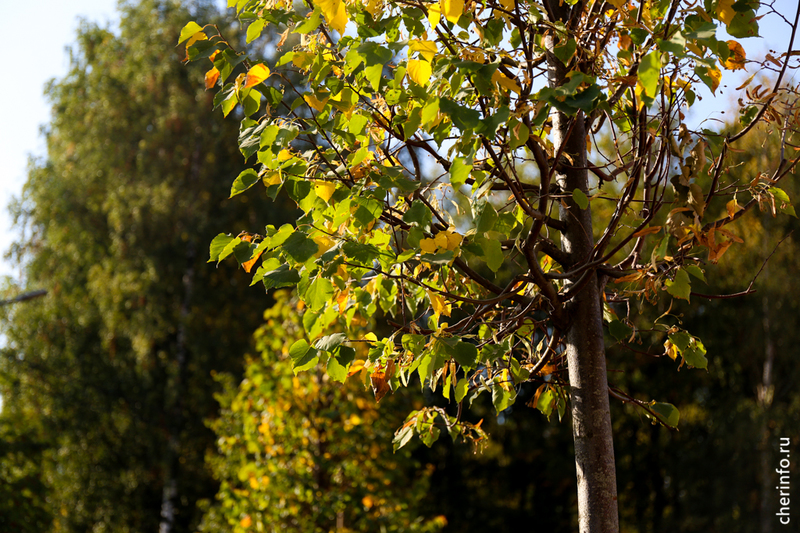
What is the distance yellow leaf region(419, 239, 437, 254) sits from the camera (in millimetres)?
1403

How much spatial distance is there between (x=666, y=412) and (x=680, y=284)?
1.61 feet

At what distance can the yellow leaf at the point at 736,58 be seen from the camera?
4.82 ft

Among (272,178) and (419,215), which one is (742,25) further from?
(272,178)

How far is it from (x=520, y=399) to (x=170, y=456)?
5.56 m

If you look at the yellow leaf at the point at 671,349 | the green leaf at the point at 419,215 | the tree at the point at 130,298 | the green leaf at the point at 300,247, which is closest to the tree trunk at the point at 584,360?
the yellow leaf at the point at 671,349

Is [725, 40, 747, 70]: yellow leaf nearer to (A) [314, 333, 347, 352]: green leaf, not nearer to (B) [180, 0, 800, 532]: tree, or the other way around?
(B) [180, 0, 800, 532]: tree

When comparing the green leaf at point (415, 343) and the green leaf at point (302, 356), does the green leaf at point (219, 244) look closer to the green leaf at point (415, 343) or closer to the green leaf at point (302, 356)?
the green leaf at point (302, 356)

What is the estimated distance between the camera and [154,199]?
1039 centimetres

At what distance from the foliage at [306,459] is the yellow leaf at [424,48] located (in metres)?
4.28

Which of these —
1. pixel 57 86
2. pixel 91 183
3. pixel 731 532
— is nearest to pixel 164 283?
pixel 91 183

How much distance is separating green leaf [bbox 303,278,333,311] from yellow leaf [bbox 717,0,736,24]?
3.24 feet

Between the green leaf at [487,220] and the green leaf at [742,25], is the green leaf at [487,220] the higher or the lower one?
the lower one

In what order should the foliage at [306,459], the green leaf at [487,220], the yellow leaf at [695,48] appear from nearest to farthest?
the yellow leaf at [695,48] → the green leaf at [487,220] → the foliage at [306,459]

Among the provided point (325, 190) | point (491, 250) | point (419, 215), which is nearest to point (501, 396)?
point (491, 250)
